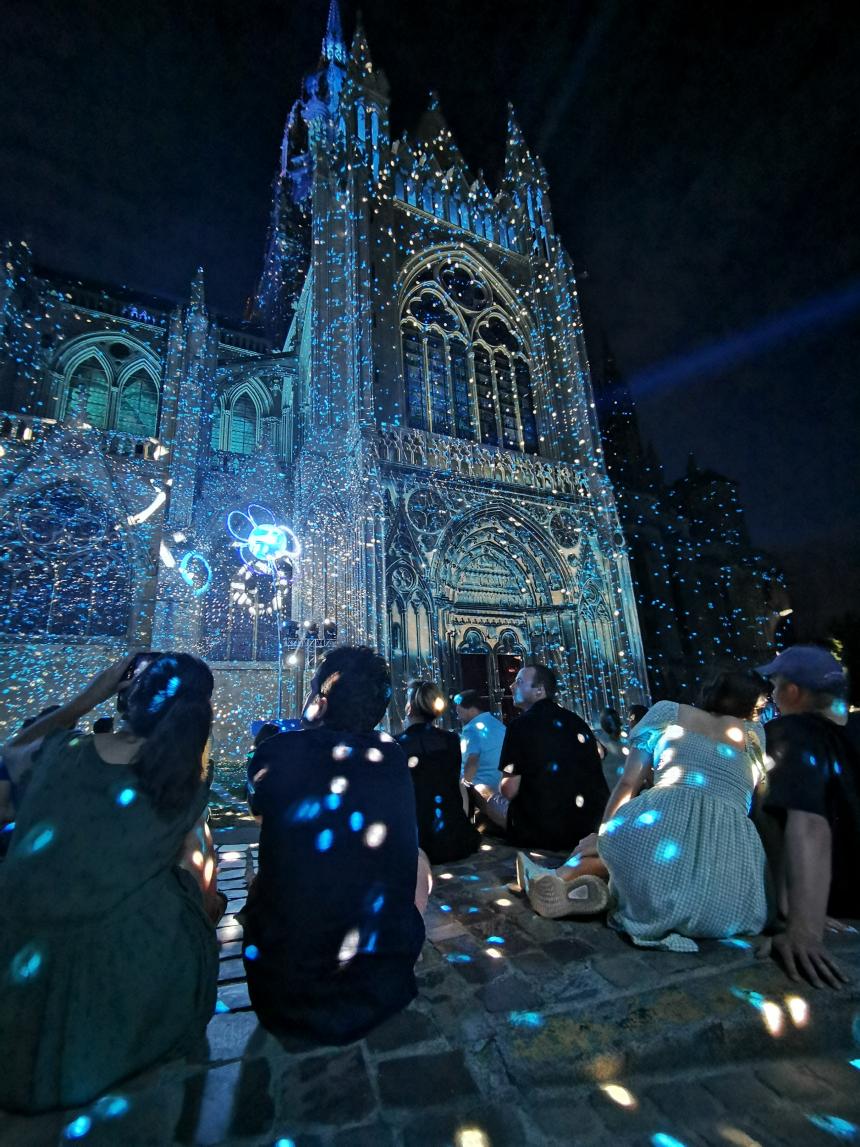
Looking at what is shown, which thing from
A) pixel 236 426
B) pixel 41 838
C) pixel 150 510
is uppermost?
pixel 236 426

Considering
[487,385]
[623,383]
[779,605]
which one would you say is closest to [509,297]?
[487,385]

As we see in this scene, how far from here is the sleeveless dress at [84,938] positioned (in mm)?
1315

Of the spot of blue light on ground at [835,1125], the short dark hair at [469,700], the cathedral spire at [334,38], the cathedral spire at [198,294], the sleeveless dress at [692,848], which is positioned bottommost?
the spot of blue light on ground at [835,1125]

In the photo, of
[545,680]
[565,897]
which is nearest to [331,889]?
[565,897]

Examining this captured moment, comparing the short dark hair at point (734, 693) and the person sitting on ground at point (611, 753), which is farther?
the person sitting on ground at point (611, 753)

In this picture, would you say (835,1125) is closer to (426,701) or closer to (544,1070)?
(544,1070)

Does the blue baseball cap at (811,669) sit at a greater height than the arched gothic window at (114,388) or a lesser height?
lesser

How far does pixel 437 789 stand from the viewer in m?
3.61

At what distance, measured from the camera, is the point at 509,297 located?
53.9 ft

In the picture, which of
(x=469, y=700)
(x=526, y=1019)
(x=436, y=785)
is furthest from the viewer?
(x=469, y=700)

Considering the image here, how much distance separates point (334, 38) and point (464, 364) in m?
10.8

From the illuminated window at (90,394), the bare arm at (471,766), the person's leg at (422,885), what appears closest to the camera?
the person's leg at (422,885)

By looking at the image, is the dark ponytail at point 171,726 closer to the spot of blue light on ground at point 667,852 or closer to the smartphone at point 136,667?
the smartphone at point 136,667

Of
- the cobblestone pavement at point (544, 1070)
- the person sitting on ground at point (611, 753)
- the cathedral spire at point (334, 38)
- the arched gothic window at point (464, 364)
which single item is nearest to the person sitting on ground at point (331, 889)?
the cobblestone pavement at point (544, 1070)
